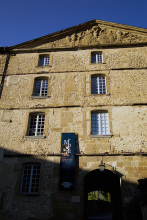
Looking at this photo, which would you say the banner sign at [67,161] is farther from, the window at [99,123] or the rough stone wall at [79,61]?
the rough stone wall at [79,61]

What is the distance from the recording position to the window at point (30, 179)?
10156 mm

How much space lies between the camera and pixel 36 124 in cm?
1175

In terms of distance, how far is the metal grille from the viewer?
42.4ft

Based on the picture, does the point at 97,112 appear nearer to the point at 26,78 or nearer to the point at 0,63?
the point at 26,78

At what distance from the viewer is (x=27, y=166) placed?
35.2 feet

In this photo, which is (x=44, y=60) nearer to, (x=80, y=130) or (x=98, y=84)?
(x=98, y=84)

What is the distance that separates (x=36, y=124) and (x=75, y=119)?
7.52 ft

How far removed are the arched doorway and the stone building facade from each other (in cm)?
13

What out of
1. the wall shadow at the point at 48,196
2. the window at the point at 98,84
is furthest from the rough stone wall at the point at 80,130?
the window at the point at 98,84

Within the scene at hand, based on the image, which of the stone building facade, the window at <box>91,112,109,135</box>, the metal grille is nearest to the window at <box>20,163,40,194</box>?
the stone building facade

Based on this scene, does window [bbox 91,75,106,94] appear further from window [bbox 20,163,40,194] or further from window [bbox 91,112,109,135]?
window [bbox 20,163,40,194]

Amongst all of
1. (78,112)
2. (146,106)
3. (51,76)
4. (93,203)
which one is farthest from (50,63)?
(93,203)

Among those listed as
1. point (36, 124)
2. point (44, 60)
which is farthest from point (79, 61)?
point (36, 124)

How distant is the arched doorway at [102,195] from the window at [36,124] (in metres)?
3.63
